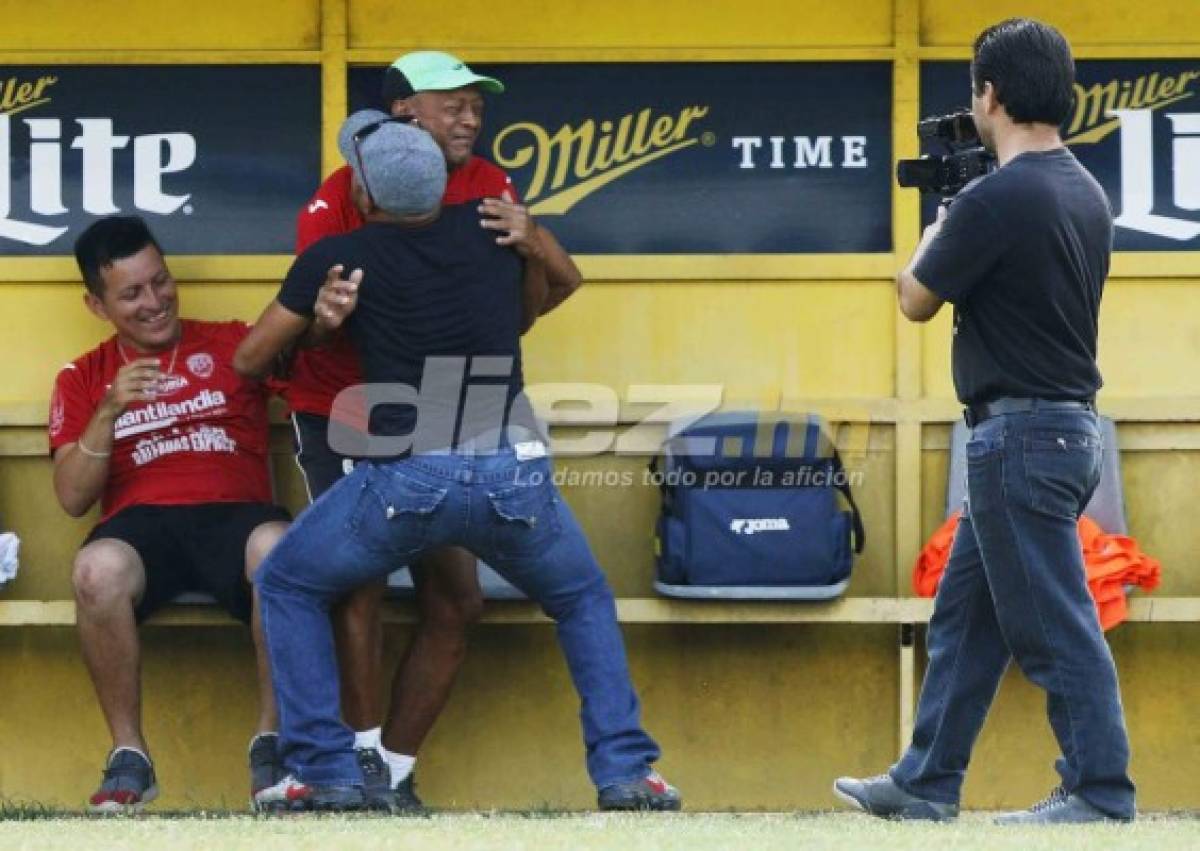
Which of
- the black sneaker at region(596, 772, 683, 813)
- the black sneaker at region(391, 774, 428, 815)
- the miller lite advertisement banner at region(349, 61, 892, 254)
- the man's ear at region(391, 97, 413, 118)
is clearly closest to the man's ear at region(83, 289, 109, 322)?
the man's ear at region(391, 97, 413, 118)

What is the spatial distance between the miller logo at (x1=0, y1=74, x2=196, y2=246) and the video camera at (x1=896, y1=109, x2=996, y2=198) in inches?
96.1

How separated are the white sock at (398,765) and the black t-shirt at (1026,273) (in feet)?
6.88

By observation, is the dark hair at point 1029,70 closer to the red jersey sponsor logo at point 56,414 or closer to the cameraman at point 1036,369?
the cameraman at point 1036,369

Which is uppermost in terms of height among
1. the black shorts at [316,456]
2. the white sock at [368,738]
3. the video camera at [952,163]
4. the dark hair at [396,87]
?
the dark hair at [396,87]

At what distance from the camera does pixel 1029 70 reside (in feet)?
18.6

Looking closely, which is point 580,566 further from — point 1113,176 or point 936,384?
point 1113,176

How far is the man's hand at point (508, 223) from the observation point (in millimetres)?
6535

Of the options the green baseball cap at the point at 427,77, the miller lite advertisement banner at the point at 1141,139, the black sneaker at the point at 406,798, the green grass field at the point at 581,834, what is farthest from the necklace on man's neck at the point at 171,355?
the miller lite advertisement banner at the point at 1141,139

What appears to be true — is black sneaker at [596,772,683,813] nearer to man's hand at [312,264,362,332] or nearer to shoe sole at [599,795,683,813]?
shoe sole at [599,795,683,813]

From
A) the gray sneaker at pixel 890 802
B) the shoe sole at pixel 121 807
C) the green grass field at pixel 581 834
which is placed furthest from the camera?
the shoe sole at pixel 121 807

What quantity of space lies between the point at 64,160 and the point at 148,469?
3.11 feet

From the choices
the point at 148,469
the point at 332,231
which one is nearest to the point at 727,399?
the point at 332,231

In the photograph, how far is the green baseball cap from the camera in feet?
22.6

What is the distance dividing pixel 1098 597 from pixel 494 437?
1.74m
